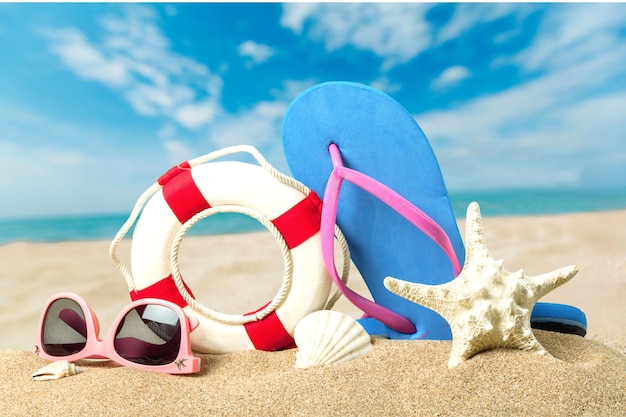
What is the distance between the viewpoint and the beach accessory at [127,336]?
72.7 inches

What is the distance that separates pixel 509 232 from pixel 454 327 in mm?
6460

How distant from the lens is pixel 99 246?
8.30 metres

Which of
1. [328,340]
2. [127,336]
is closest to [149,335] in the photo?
[127,336]

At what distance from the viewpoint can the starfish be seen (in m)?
1.60

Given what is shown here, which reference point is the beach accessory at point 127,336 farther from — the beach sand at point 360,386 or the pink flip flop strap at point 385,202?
the pink flip flop strap at point 385,202

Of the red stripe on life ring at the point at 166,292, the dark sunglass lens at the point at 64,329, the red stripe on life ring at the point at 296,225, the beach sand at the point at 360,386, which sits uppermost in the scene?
the red stripe on life ring at the point at 296,225

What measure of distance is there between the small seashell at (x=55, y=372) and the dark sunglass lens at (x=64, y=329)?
184 mm

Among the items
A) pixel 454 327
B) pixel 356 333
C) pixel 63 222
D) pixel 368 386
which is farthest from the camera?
pixel 63 222

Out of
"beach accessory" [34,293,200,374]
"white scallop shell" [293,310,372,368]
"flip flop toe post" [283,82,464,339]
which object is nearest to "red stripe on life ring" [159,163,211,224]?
"beach accessory" [34,293,200,374]

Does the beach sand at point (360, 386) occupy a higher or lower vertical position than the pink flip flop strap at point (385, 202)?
lower

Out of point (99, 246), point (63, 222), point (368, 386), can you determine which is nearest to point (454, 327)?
point (368, 386)

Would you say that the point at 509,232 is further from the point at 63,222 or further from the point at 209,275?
the point at 63,222

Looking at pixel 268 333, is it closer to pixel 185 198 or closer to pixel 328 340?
pixel 328 340

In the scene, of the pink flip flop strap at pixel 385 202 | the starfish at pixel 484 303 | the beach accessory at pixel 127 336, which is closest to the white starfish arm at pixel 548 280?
the starfish at pixel 484 303
